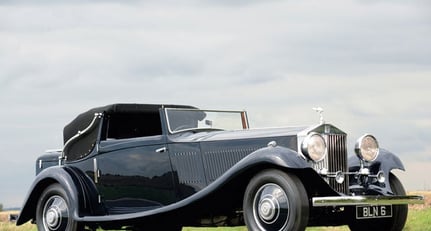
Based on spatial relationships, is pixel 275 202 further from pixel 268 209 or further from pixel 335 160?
pixel 335 160

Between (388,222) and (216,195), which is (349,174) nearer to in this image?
(388,222)

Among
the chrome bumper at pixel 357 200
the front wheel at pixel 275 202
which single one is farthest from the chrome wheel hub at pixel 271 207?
the chrome bumper at pixel 357 200

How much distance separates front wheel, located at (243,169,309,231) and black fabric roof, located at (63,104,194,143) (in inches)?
119

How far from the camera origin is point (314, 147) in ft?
33.2

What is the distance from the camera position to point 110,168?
40.1 feet

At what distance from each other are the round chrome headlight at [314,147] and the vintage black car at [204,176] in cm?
1

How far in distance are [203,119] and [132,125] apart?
1.22 meters

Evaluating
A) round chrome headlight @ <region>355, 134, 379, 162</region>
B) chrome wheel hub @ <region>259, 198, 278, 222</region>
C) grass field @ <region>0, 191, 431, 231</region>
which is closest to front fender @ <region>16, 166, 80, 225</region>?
grass field @ <region>0, 191, 431, 231</region>

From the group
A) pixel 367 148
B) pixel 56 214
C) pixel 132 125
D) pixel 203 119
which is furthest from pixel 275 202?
pixel 56 214

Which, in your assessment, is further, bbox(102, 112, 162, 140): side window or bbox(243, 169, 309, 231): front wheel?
bbox(102, 112, 162, 140): side window

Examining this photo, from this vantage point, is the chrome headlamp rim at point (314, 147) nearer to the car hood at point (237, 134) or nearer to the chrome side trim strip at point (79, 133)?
the car hood at point (237, 134)

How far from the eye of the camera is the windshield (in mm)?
11781

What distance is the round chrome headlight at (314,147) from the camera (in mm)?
10078

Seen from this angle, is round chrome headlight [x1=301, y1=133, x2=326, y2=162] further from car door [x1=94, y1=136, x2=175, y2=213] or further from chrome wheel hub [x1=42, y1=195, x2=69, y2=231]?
chrome wheel hub [x1=42, y1=195, x2=69, y2=231]
